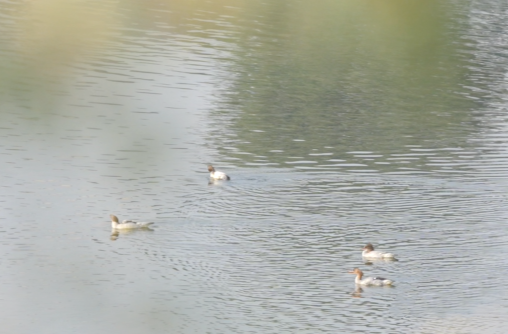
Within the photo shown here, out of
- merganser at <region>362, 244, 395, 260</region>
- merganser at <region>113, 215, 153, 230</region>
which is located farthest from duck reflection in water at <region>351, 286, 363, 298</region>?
merganser at <region>113, 215, 153, 230</region>

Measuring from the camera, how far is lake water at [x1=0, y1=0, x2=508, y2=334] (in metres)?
16.5

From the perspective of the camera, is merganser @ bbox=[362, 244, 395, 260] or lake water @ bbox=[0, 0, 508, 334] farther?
merganser @ bbox=[362, 244, 395, 260]

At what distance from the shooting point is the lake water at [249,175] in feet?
54.2

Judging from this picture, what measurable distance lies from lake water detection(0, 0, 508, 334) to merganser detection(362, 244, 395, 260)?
15 cm

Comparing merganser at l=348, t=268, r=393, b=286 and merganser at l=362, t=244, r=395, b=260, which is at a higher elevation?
merganser at l=348, t=268, r=393, b=286

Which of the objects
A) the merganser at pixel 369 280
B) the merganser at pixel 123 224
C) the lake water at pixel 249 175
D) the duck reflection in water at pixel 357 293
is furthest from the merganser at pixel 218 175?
the duck reflection in water at pixel 357 293

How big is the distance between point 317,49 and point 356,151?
11672 millimetres

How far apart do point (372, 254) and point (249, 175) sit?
5190mm

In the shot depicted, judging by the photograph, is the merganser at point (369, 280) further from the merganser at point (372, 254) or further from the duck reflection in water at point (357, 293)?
the merganser at point (372, 254)

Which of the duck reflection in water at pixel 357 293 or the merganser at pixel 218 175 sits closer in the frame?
the duck reflection in water at pixel 357 293

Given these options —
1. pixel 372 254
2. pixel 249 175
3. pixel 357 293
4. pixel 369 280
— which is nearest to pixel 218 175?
pixel 249 175

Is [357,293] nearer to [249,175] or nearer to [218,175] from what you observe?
[218,175]

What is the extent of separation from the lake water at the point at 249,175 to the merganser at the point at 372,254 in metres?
0.15

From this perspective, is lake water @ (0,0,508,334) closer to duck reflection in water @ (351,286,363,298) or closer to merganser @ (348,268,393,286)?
duck reflection in water @ (351,286,363,298)
